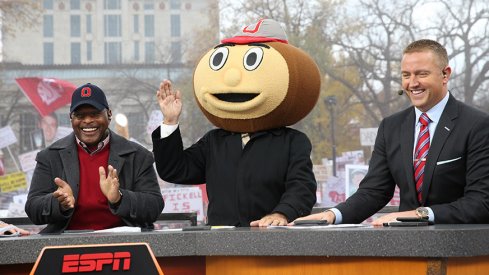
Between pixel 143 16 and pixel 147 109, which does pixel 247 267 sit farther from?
pixel 143 16

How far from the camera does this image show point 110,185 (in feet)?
15.7

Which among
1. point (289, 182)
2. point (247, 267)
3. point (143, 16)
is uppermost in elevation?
point (143, 16)

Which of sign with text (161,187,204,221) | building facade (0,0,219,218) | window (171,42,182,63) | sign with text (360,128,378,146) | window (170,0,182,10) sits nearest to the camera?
sign with text (161,187,204,221)

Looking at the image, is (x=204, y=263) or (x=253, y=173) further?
(x=253, y=173)

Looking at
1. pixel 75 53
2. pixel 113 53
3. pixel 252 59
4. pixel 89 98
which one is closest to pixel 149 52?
Result: pixel 113 53

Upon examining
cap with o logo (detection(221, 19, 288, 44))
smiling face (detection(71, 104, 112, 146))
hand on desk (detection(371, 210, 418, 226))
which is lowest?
hand on desk (detection(371, 210, 418, 226))

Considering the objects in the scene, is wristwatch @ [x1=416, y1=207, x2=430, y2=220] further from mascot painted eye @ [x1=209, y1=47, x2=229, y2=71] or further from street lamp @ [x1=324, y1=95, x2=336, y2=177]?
street lamp @ [x1=324, y1=95, x2=336, y2=177]

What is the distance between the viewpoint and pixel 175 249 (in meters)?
4.02

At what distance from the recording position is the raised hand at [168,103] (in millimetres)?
4945

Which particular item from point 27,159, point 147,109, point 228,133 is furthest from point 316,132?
point 228,133

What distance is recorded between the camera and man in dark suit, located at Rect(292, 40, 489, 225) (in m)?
4.48

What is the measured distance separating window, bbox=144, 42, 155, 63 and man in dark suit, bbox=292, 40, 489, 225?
32852 mm

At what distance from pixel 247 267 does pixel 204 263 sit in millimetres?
214

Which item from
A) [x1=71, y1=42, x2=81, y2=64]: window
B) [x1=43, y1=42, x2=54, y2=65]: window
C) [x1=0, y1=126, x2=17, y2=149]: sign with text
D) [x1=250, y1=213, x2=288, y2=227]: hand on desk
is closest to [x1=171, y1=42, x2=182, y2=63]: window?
[x1=71, y1=42, x2=81, y2=64]: window
